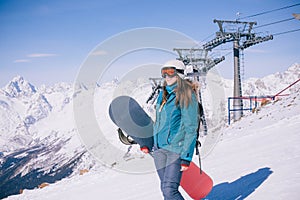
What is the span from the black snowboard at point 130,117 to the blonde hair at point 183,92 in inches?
23.5

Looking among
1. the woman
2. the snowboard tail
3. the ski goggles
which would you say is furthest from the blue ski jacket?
the snowboard tail

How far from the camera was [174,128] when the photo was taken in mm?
3797

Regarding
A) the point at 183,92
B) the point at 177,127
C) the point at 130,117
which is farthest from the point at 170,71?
the point at 130,117

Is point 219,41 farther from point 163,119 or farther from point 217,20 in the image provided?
point 163,119

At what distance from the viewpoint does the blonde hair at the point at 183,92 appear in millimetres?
3717

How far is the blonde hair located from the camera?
372 centimetres

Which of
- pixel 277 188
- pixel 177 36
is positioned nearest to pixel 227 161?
pixel 277 188

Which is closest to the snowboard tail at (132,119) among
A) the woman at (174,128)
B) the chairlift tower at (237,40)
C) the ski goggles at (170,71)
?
the woman at (174,128)

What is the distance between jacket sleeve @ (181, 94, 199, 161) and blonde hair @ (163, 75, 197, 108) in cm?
7

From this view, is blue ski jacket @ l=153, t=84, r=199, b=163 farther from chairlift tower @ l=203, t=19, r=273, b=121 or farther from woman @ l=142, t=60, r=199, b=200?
chairlift tower @ l=203, t=19, r=273, b=121

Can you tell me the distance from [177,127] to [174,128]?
1.6 inches

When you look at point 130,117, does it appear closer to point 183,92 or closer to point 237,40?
point 183,92

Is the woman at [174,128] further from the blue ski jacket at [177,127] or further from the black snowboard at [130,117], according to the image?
the black snowboard at [130,117]

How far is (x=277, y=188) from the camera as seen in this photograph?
4.76 meters
